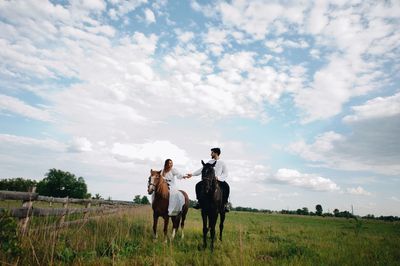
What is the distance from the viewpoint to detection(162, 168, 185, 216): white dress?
992 centimetres

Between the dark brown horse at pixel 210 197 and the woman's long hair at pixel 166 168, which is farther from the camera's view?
the woman's long hair at pixel 166 168

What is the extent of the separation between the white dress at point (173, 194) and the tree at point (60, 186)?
76833mm

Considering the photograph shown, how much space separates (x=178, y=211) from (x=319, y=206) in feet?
642

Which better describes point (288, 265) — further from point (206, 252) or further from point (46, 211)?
point (46, 211)

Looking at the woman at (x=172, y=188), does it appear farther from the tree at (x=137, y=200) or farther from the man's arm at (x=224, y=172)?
the tree at (x=137, y=200)

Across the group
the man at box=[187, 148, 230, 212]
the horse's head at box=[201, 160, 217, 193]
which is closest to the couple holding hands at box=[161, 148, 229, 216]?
the man at box=[187, 148, 230, 212]

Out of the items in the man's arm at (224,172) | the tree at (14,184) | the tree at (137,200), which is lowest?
the tree at (137,200)

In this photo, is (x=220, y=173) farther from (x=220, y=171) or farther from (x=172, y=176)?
(x=172, y=176)

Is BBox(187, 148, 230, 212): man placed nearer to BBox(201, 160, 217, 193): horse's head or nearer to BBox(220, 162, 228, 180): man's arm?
BBox(220, 162, 228, 180): man's arm

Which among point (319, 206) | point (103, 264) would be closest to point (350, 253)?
point (103, 264)

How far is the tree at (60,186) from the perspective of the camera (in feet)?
253

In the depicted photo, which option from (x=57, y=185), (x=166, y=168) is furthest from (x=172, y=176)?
(x=57, y=185)

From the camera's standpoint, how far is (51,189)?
77.4 m

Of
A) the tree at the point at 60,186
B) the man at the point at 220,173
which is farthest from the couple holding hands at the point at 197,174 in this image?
the tree at the point at 60,186
